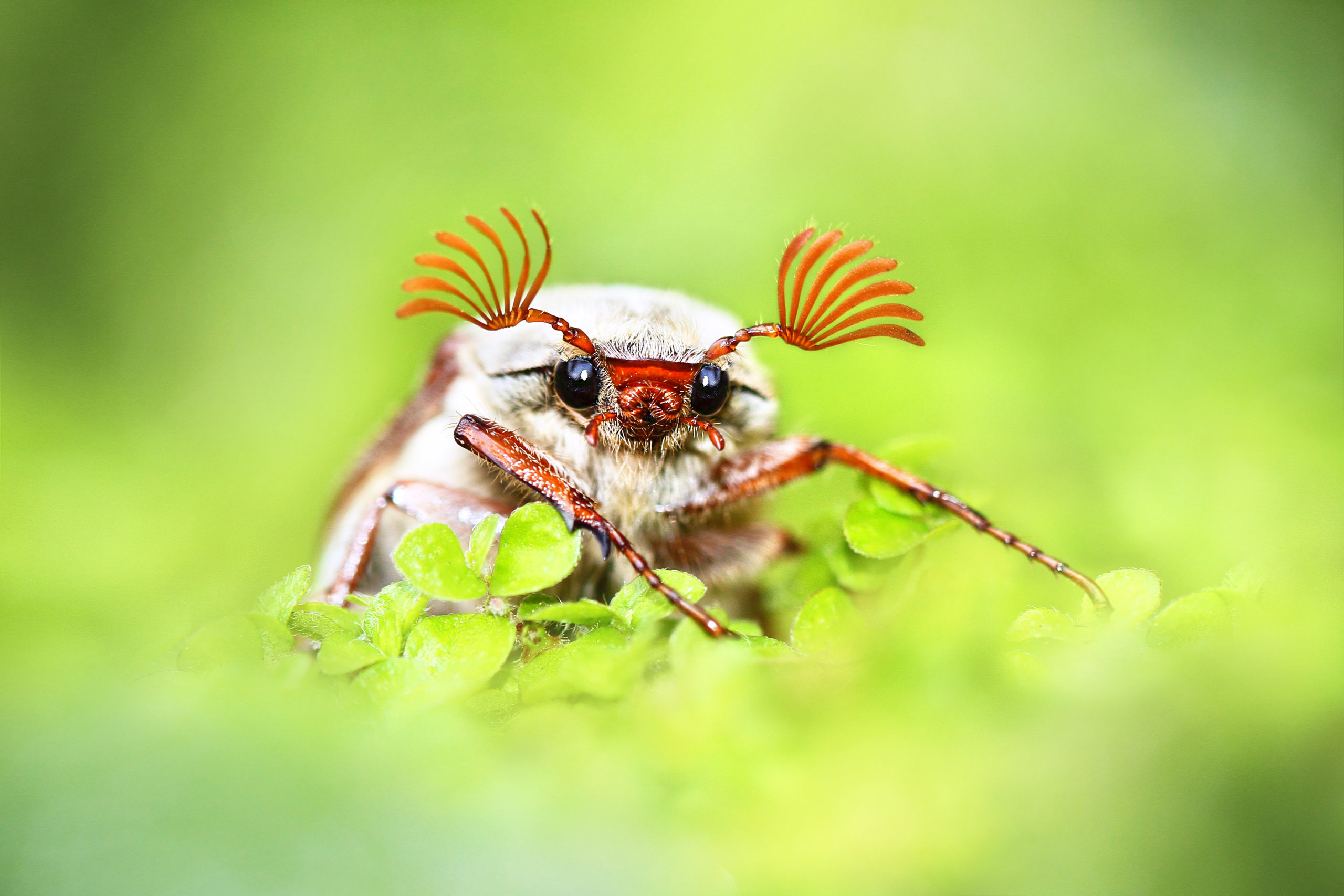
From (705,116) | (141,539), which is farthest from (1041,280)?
(141,539)

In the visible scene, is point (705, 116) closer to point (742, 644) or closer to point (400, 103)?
point (400, 103)

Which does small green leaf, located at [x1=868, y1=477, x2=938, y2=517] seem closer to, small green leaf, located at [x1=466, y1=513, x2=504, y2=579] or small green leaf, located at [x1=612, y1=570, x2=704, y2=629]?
small green leaf, located at [x1=612, y1=570, x2=704, y2=629]

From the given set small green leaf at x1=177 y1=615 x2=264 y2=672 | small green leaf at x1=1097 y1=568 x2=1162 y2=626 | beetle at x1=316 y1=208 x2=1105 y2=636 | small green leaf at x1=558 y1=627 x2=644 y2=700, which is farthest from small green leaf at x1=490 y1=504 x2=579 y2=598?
small green leaf at x1=1097 y1=568 x2=1162 y2=626

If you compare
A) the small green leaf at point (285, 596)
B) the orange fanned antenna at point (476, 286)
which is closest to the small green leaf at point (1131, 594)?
the orange fanned antenna at point (476, 286)

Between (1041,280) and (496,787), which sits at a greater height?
(1041,280)

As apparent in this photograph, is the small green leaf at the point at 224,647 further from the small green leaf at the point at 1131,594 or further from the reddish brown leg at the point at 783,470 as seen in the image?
the small green leaf at the point at 1131,594

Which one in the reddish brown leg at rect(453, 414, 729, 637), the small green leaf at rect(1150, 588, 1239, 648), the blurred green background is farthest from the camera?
the reddish brown leg at rect(453, 414, 729, 637)
